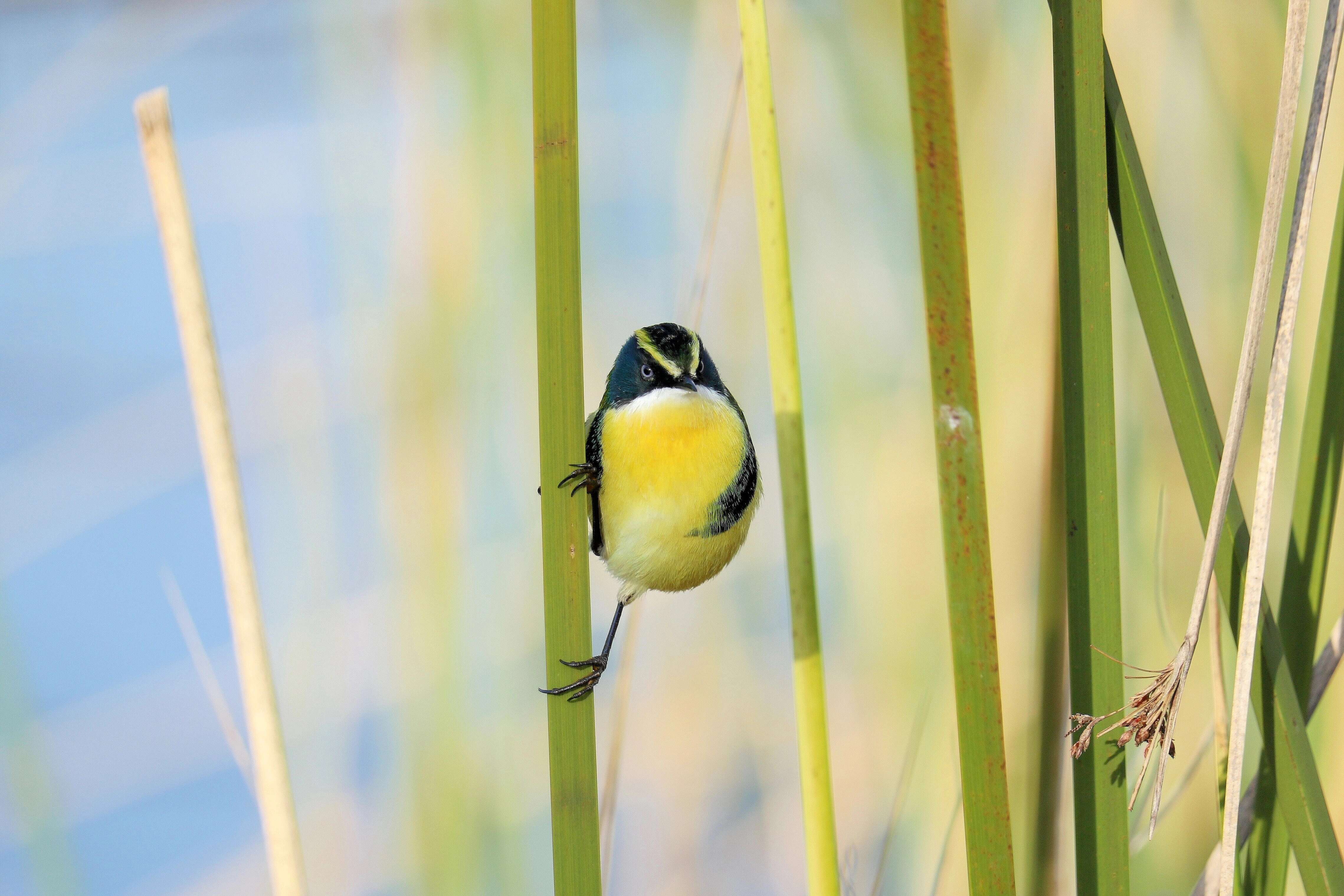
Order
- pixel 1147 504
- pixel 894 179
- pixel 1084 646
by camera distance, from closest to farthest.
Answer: pixel 1084 646 → pixel 1147 504 → pixel 894 179

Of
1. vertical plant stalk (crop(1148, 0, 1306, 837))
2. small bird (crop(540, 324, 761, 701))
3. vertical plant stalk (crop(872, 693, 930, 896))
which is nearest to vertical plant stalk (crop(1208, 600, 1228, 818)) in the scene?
vertical plant stalk (crop(1148, 0, 1306, 837))

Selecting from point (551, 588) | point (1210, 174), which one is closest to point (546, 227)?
point (551, 588)

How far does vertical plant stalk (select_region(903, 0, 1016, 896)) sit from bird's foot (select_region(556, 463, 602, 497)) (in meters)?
0.34

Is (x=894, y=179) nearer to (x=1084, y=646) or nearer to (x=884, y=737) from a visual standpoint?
(x=884, y=737)

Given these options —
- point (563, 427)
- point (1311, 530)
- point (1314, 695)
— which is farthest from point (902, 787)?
point (563, 427)

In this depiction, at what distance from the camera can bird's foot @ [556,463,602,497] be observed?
86cm

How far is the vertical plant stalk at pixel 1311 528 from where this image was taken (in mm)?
1071

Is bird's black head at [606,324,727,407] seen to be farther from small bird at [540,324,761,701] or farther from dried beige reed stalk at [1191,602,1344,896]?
dried beige reed stalk at [1191,602,1344,896]

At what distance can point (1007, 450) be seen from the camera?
5.83 ft

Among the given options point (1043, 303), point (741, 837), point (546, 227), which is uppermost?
point (1043, 303)

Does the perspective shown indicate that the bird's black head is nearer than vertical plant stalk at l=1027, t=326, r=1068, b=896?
Yes

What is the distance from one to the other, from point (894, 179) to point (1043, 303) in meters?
0.41

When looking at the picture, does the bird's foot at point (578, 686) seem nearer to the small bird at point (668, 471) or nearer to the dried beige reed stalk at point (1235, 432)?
the small bird at point (668, 471)

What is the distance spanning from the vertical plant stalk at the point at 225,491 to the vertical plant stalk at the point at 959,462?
0.63 metres
